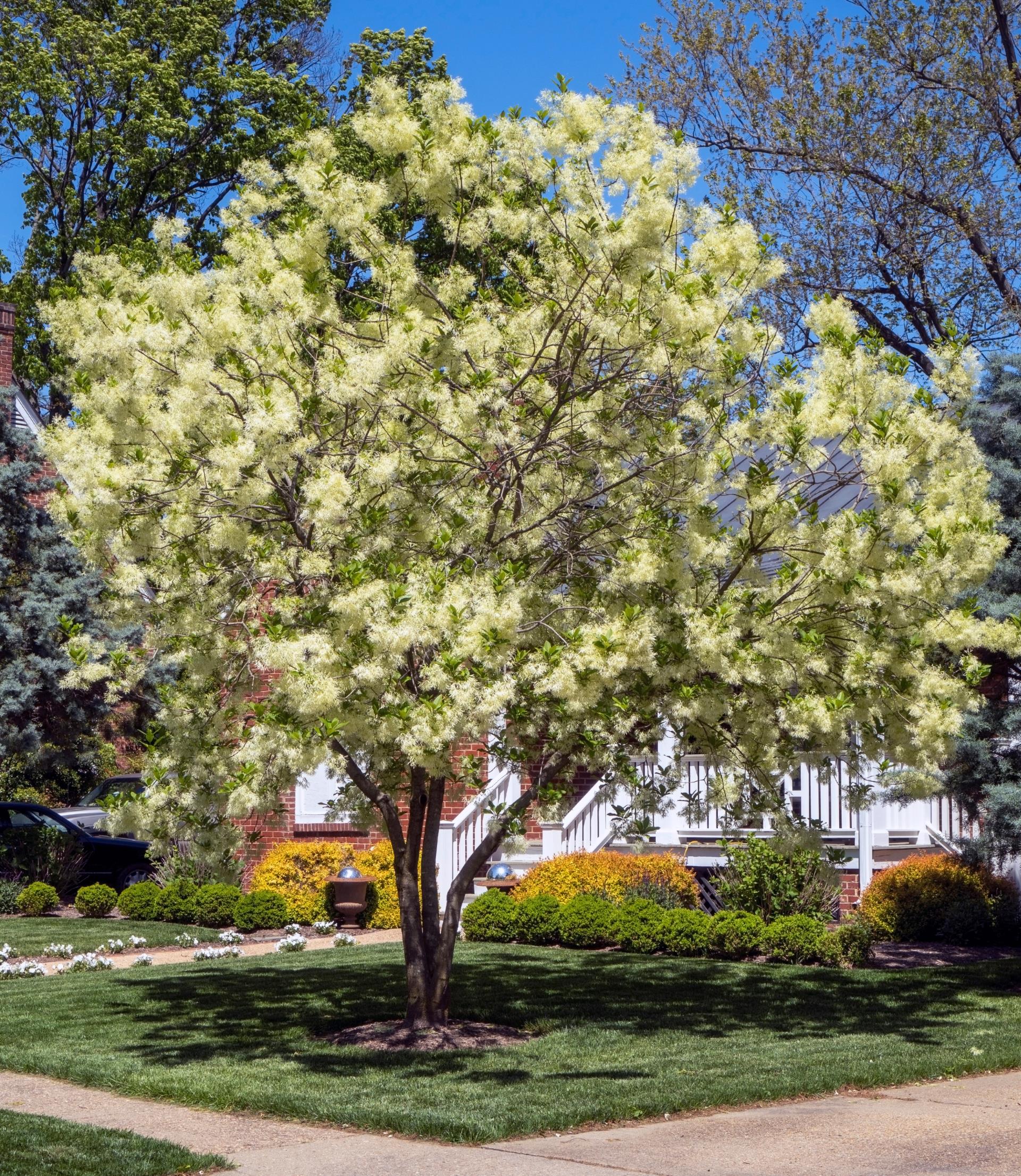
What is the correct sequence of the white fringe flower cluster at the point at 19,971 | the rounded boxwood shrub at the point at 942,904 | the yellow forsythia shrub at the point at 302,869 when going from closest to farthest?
the white fringe flower cluster at the point at 19,971 → the rounded boxwood shrub at the point at 942,904 → the yellow forsythia shrub at the point at 302,869

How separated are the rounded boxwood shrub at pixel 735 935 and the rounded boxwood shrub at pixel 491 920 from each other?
240 cm

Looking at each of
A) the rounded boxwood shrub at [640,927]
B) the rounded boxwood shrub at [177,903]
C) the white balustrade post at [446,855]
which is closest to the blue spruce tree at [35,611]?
the rounded boxwood shrub at [177,903]

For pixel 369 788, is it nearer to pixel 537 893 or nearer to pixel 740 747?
pixel 740 747

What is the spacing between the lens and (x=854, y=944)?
14.1 m

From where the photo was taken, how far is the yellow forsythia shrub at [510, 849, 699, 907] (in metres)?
16.1

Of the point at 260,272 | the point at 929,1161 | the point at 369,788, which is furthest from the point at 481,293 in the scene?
the point at 929,1161

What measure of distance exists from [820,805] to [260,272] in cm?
1053

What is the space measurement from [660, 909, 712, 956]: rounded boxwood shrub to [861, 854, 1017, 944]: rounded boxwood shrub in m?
2.00

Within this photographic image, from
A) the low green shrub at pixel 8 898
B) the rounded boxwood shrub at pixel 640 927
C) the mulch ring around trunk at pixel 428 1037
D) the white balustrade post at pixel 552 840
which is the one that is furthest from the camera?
the low green shrub at pixel 8 898

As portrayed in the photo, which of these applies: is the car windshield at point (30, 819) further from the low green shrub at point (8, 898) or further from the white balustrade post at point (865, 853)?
the white balustrade post at point (865, 853)

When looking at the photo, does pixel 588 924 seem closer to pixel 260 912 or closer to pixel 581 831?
pixel 581 831

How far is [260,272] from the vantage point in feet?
29.1

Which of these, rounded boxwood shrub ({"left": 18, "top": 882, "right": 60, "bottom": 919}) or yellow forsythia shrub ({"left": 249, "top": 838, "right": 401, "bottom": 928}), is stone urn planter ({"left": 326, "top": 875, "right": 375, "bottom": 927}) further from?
rounded boxwood shrub ({"left": 18, "top": 882, "right": 60, "bottom": 919})

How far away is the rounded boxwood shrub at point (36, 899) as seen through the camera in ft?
60.2
